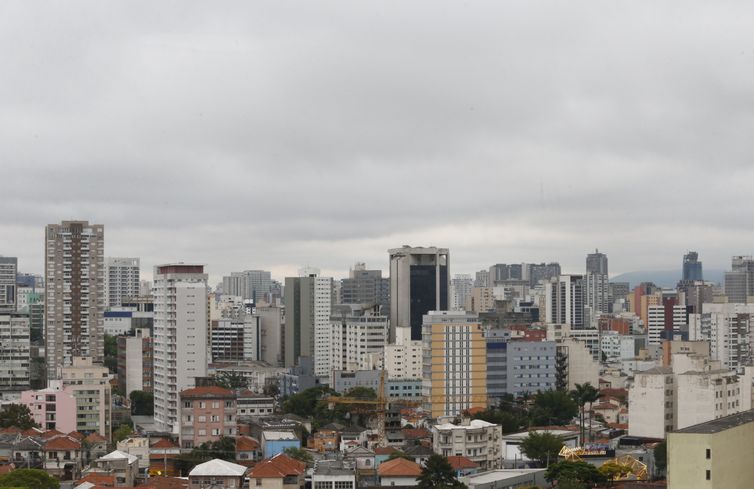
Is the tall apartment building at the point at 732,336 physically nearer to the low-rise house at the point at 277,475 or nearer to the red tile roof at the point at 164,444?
the red tile roof at the point at 164,444

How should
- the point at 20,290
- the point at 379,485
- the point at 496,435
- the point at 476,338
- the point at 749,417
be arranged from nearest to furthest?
the point at 749,417
the point at 379,485
the point at 496,435
the point at 476,338
the point at 20,290

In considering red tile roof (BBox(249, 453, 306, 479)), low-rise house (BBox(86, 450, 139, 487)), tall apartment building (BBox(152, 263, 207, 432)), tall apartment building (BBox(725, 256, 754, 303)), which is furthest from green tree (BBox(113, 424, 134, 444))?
tall apartment building (BBox(725, 256, 754, 303))

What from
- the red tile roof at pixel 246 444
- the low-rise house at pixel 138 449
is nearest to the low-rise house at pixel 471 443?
the red tile roof at pixel 246 444

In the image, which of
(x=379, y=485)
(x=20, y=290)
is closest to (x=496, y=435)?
(x=379, y=485)

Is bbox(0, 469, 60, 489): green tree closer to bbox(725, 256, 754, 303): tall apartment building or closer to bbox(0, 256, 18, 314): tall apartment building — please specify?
bbox(0, 256, 18, 314): tall apartment building

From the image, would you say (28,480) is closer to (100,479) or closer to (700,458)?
(100,479)

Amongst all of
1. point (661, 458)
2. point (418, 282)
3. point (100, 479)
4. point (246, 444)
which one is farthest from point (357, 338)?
point (100, 479)

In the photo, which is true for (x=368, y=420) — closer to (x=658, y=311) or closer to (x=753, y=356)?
(x=753, y=356)
